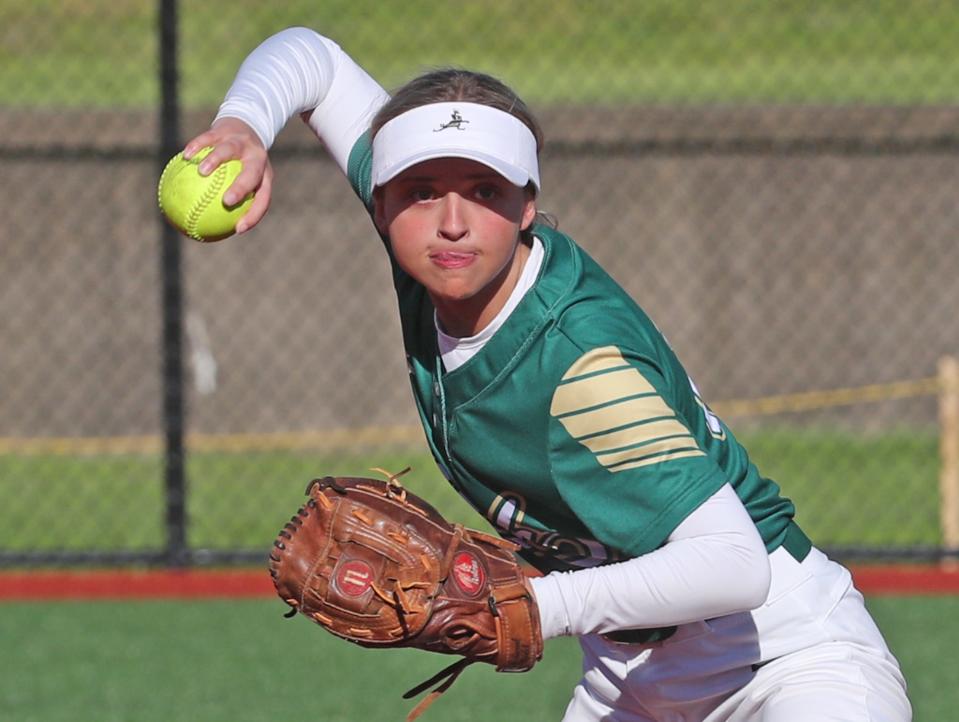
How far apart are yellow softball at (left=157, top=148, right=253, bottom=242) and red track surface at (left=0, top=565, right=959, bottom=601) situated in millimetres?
3890

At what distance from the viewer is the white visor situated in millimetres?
2643

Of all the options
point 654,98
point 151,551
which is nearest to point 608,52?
point 654,98

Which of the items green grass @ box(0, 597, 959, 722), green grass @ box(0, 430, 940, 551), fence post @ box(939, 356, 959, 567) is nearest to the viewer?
green grass @ box(0, 597, 959, 722)

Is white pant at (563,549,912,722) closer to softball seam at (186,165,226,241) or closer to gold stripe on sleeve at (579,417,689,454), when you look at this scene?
gold stripe on sleeve at (579,417,689,454)

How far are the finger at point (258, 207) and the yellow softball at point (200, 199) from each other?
22mm

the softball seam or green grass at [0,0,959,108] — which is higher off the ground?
green grass at [0,0,959,108]

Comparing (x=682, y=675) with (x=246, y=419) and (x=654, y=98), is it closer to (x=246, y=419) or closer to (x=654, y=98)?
(x=246, y=419)

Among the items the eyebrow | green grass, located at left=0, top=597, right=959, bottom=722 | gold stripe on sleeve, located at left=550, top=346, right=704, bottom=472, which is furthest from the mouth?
green grass, located at left=0, top=597, right=959, bottom=722

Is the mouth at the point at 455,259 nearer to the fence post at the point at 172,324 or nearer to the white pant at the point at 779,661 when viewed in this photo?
the white pant at the point at 779,661

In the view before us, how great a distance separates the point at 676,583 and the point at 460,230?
0.66 metres

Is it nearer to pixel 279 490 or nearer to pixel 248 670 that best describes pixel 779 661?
pixel 248 670

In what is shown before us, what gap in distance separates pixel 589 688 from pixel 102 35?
12.9 metres

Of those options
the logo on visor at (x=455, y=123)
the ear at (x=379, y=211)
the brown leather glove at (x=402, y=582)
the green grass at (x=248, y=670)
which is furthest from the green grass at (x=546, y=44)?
the brown leather glove at (x=402, y=582)

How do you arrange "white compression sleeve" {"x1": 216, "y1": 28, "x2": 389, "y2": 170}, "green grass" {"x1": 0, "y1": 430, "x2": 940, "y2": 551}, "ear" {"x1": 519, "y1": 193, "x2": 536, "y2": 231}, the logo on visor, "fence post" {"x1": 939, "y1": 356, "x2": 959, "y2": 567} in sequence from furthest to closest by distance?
"green grass" {"x1": 0, "y1": 430, "x2": 940, "y2": 551} → "fence post" {"x1": 939, "y1": 356, "x2": 959, "y2": 567} → "white compression sleeve" {"x1": 216, "y1": 28, "x2": 389, "y2": 170} → "ear" {"x1": 519, "y1": 193, "x2": 536, "y2": 231} → the logo on visor
